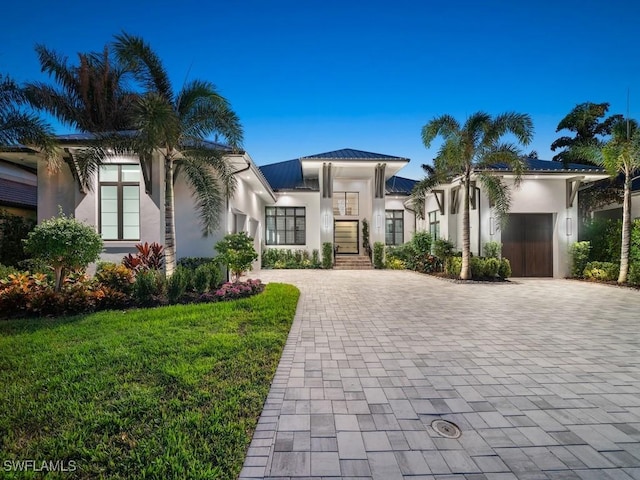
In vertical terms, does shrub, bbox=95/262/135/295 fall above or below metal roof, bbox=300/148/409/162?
below

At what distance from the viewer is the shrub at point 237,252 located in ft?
28.6

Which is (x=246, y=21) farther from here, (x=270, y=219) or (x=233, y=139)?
(x=270, y=219)

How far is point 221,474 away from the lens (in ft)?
6.51

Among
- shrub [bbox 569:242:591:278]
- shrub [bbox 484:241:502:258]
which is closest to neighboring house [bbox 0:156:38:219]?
shrub [bbox 484:241:502:258]

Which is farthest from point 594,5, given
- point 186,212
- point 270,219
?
point 270,219

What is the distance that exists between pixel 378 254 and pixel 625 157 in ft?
33.7

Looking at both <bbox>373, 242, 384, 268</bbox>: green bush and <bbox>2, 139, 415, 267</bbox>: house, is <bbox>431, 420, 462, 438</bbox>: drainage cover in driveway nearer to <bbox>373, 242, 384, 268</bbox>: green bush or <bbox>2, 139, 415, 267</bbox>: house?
<bbox>2, 139, 415, 267</bbox>: house

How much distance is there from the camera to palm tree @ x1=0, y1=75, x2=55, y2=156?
7.73m

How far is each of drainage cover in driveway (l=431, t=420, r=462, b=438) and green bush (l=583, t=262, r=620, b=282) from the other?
44.0ft

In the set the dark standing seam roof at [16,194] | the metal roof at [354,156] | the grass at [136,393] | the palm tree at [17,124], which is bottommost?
the grass at [136,393]

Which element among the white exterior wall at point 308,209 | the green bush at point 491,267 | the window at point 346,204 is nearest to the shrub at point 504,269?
the green bush at point 491,267

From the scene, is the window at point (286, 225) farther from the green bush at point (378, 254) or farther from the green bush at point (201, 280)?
the green bush at point (201, 280)

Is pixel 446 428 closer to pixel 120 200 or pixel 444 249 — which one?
pixel 120 200

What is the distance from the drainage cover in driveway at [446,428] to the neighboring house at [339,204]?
13887 millimetres
